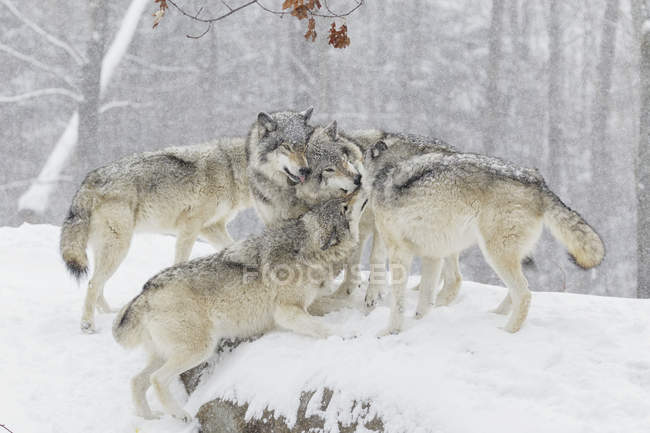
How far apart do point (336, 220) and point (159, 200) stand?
2.41m

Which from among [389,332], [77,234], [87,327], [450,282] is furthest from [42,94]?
[389,332]

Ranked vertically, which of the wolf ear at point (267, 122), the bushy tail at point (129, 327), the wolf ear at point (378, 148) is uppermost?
the wolf ear at point (267, 122)

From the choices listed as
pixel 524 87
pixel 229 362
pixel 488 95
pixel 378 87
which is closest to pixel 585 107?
pixel 524 87

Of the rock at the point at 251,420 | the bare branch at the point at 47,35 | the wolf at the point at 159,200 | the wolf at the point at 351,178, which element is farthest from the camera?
the bare branch at the point at 47,35

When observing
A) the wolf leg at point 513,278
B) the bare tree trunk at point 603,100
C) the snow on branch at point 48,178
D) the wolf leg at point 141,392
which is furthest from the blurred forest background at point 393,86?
the wolf leg at point 513,278

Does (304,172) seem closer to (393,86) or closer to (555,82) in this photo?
(393,86)

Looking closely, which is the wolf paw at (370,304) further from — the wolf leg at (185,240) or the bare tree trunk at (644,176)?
the bare tree trunk at (644,176)

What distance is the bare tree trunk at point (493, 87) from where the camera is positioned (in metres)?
18.9

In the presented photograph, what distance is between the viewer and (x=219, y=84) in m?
21.5

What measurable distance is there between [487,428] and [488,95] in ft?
56.5

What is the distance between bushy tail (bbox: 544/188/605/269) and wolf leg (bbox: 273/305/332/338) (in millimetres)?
1736

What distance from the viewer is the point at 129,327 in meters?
4.75

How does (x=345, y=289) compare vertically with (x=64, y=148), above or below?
below

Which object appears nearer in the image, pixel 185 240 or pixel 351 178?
pixel 351 178
